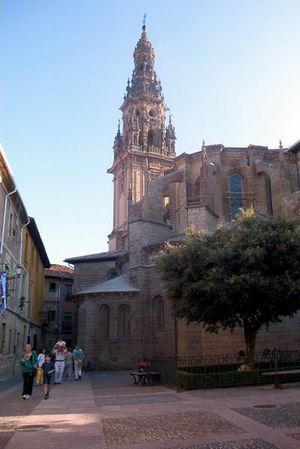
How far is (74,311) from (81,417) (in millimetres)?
37198

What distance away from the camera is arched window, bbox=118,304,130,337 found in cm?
2983

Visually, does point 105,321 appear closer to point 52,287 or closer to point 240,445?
point 52,287

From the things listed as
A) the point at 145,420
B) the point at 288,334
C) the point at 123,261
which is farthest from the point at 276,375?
the point at 123,261

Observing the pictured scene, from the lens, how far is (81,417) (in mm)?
9680

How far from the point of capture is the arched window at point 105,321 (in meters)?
30.1

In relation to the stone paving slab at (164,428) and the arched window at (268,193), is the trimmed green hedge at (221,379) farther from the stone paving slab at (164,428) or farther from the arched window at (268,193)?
the arched window at (268,193)

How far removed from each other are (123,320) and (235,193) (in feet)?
48.1

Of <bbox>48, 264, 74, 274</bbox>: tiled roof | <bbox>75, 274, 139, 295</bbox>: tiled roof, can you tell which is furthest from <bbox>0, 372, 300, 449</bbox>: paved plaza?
<bbox>48, 264, 74, 274</bbox>: tiled roof

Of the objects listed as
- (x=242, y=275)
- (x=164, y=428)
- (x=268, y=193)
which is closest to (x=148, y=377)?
(x=242, y=275)

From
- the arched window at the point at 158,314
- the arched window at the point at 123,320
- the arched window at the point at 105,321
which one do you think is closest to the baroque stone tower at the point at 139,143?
the arched window at the point at 105,321

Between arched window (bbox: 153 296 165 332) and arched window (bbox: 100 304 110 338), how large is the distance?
11.5 ft

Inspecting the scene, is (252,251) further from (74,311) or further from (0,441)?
(74,311)

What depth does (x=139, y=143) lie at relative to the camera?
59000mm

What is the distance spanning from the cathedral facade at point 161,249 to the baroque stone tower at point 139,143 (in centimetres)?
710
